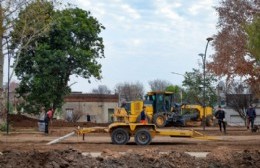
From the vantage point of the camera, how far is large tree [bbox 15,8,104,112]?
50.6 metres

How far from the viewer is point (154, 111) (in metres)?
43.6

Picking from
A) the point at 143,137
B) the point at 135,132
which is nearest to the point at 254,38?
the point at 143,137

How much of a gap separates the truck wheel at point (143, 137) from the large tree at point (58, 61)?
87.3 feet

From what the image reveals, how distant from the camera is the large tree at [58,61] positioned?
5062 cm

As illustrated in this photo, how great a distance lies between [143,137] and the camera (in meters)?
25.2

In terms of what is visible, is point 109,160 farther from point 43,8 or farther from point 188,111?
point 188,111

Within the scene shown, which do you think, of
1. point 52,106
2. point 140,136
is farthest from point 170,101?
point 140,136

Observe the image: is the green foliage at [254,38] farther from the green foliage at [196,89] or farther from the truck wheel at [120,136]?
the green foliage at [196,89]

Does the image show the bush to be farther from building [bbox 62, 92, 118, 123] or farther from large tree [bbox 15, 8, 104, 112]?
building [bbox 62, 92, 118, 123]

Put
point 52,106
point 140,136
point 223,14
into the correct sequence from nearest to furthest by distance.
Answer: point 140,136 → point 223,14 → point 52,106

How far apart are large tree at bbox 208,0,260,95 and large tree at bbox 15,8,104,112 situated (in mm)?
14355

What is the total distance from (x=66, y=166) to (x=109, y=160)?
1486mm

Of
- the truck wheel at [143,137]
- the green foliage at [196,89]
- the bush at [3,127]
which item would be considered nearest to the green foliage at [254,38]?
the truck wheel at [143,137]

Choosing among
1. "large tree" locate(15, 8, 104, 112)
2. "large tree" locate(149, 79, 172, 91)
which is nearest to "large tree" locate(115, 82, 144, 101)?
"large tree" locate(149, 79, 172, 91)
